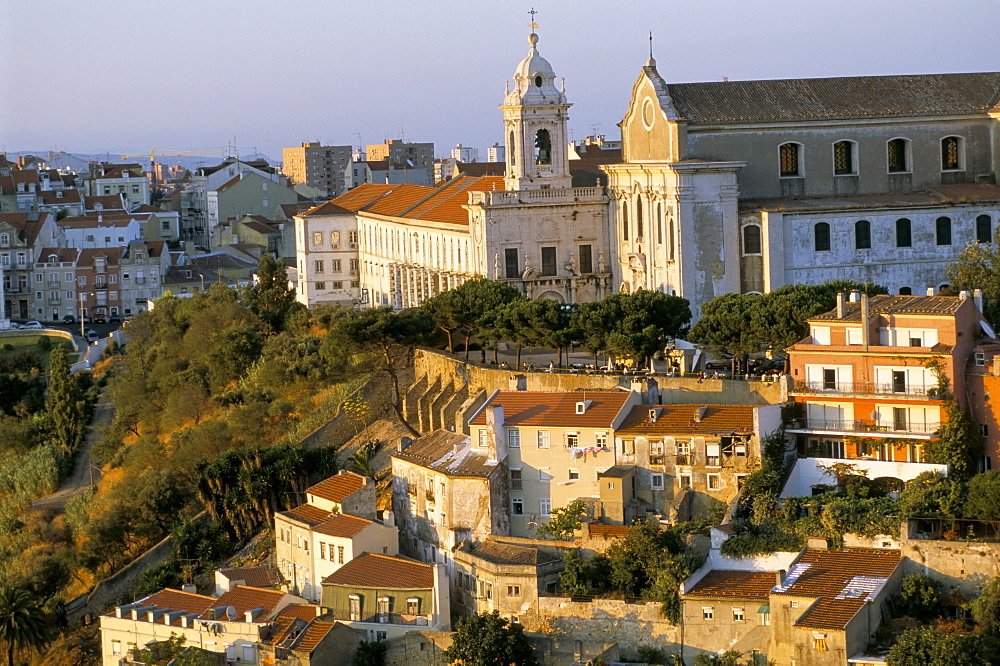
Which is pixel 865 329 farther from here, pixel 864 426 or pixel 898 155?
pixel 898 155

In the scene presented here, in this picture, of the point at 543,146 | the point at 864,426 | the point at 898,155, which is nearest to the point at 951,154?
the point at 898,155

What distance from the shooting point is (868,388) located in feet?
149

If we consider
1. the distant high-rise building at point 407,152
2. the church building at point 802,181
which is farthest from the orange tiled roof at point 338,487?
the distant high-rise building at point 407,152

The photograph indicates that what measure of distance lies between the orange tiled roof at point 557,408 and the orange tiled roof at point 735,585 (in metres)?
5.97

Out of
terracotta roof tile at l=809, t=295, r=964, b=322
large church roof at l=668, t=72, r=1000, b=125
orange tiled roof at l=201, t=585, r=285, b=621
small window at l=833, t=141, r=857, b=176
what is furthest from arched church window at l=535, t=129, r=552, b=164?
orange tiled roof at l=201, t=585, r=285, b=621

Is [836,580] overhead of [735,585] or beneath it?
overhead

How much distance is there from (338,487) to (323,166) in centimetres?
11894

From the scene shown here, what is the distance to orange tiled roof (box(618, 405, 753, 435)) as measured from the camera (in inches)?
1804

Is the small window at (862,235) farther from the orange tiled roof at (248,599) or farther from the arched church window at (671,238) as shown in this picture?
the orange tiled roof at (248,599)

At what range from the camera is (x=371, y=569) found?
46.1 metres

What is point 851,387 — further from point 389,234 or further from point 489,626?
point 389,234

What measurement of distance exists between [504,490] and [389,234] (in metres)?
30.1

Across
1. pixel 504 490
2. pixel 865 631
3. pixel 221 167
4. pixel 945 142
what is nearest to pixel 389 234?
pixel 945 142

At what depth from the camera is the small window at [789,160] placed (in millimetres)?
62594
